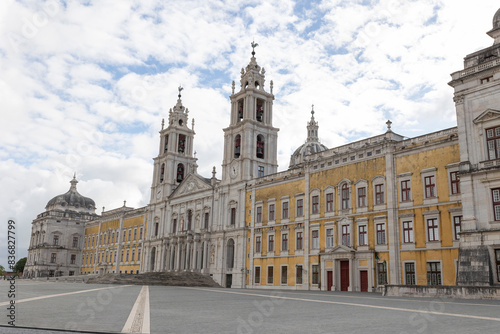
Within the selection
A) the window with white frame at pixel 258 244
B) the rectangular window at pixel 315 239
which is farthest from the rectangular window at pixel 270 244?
the rectangular window at pixel 315 239

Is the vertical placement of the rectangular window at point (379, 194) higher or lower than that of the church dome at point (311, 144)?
lower

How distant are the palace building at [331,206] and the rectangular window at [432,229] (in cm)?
7

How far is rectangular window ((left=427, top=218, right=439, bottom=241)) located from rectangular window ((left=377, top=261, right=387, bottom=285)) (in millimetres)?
4254

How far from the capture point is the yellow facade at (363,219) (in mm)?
33000

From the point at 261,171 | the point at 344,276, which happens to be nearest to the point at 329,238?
the point at 344,276

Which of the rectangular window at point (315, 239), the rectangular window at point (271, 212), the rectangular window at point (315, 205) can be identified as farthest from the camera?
the rectangular window at point (271, 212)

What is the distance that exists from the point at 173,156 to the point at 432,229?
44589 millimetres

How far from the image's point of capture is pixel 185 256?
59156 mm

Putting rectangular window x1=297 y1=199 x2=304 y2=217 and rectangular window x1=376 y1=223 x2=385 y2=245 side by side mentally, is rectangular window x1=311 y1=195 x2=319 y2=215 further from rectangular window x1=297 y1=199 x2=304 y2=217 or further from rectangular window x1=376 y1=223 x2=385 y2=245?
rectangular window x1=376 y1=223 x2=385 y2=245

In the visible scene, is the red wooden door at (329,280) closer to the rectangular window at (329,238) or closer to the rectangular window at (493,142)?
the rectangular window at (329,238)

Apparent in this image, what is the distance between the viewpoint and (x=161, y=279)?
50.2 meters

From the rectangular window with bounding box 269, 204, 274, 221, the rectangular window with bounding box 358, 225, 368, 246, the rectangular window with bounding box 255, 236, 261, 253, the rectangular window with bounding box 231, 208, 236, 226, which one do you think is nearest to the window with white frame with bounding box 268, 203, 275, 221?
the rectangular window with bounding box 269, 204, 274, 221

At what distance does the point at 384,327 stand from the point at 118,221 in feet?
238

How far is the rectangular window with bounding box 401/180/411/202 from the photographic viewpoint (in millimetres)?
35250
